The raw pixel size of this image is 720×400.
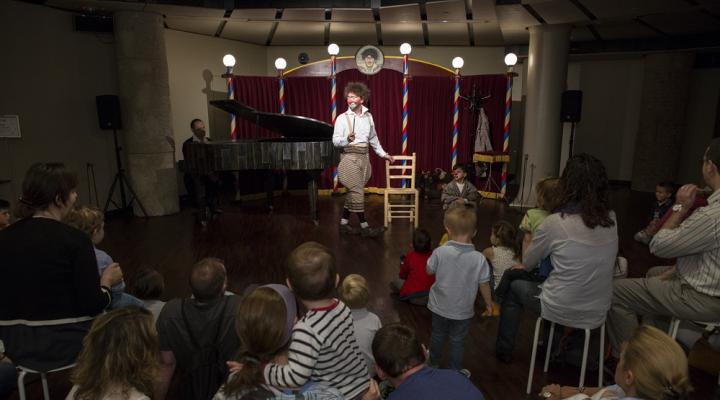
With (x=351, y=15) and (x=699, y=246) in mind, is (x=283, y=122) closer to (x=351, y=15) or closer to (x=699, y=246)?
(x=351, y=15)

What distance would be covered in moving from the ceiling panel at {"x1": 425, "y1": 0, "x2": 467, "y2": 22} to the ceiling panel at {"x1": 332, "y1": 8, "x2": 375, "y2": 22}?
87cm

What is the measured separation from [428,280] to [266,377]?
6.67 feet

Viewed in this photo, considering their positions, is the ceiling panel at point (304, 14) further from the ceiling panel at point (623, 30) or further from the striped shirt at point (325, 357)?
the striped shirt at point (325, 357)

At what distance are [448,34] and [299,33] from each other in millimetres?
2563

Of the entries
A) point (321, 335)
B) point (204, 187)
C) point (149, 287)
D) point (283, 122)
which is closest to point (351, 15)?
point (283, 122)

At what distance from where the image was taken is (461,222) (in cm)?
220

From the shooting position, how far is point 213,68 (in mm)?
7773

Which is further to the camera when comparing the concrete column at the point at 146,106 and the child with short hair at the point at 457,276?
the concrete column at the point at 146,106

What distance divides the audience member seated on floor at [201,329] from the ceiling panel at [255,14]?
17.3 feet

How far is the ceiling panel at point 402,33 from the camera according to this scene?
24.2ft

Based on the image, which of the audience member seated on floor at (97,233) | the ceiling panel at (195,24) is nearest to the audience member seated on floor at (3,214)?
the audience member seated on floor at (97,233)

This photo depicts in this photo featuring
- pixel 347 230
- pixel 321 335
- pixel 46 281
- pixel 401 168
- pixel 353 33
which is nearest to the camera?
pixel 321 335

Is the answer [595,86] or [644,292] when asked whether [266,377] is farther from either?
[595,86]

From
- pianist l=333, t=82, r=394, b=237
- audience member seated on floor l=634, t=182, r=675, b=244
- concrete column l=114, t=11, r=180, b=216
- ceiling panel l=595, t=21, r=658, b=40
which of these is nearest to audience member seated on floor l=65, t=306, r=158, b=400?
pianist l=333, t=82, r=394, b=237
